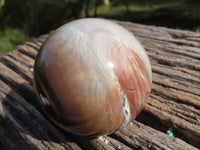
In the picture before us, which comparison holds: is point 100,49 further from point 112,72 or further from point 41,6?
point 41,6

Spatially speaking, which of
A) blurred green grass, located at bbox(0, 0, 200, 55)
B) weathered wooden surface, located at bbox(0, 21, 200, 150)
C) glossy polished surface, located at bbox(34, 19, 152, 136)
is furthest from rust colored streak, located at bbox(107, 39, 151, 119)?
blurred green grass, located at bbox(0, 0, 200, 55)

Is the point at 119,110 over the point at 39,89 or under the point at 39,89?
under

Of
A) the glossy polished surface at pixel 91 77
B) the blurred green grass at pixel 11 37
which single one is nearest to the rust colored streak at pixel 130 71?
the glossy polished surface at pixel 91 77

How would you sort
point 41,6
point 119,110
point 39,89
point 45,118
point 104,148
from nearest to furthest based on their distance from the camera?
point 119,110 < point 39,89 < point 104,148 < point 45,118 < point 41,6

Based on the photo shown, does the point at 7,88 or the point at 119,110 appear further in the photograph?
the point at 7,88

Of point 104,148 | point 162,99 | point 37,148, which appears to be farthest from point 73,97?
point 162,99

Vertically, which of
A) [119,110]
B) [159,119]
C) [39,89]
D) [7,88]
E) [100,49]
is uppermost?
[100,49]

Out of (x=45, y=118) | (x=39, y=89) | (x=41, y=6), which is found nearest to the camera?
(x=39, y=89)
